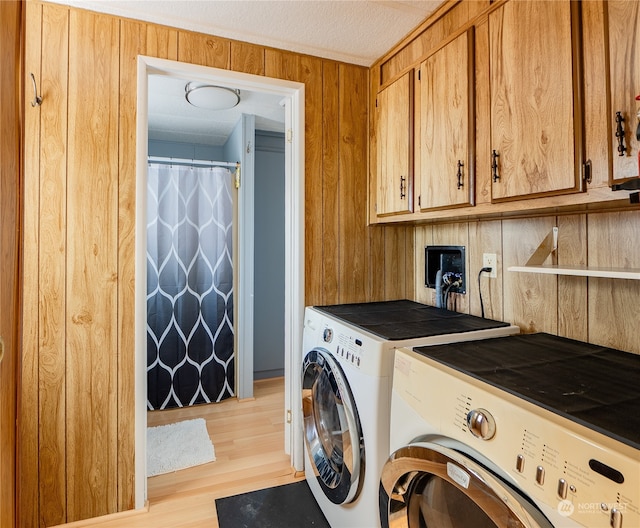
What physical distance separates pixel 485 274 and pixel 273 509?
150cm

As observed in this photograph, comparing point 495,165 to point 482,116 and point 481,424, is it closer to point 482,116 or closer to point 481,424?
point 482,116

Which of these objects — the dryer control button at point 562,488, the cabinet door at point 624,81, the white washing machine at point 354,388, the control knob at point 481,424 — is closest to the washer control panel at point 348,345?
the white washing machine at point 354,388

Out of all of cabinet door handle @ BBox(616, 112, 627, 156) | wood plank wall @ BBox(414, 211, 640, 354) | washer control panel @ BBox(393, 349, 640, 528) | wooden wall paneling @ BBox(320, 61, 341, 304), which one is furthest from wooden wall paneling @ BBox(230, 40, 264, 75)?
washer control panel @ BBox(393, 349, 640, 528)

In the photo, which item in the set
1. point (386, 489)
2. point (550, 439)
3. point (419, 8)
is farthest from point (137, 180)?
point (550, 439)

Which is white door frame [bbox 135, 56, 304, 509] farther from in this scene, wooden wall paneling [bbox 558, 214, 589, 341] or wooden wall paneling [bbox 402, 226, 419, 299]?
wooden wall paneling [bbox 558, 214, 589, 341]

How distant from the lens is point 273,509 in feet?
5.59

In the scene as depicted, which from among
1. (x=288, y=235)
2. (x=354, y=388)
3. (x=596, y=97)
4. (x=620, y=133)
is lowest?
(x=354, y=388)

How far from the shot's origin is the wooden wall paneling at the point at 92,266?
1612 mm

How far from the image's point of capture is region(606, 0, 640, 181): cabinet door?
2.98 feet

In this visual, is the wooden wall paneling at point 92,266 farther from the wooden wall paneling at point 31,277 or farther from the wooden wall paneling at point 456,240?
the wooden wall paneling at point 456,240

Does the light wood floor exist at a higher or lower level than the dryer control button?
lower

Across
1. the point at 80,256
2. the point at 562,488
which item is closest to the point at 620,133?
the point at 562,488

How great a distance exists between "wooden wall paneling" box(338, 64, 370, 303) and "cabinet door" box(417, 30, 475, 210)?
1.62ft

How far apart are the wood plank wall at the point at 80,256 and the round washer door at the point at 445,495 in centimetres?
128
